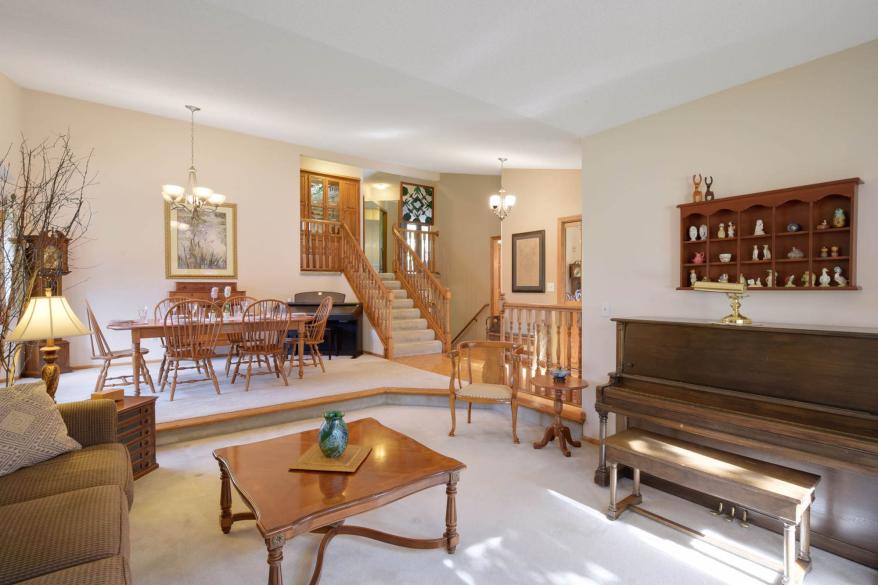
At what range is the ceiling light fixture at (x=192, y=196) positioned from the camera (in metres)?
5.32

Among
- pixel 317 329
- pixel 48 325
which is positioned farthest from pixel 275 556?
pixel 317 329

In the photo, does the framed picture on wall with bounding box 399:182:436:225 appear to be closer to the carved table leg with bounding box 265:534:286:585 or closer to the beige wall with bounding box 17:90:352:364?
the beige wall with bounding box 17:90:352:364

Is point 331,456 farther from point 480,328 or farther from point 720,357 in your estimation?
point 480,328

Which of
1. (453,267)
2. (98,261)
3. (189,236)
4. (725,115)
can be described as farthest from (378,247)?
(725,115)

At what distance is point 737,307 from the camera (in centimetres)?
269

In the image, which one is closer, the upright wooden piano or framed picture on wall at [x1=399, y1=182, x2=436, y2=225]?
the upright wooden piano

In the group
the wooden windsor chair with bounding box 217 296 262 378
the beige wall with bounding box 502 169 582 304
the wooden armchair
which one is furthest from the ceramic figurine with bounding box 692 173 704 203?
the wooden windsor chair with bounding box 217 296 262 378

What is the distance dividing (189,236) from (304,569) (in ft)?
19.3

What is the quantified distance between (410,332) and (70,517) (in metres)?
5.74

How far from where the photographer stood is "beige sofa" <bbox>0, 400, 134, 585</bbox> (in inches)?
54.6

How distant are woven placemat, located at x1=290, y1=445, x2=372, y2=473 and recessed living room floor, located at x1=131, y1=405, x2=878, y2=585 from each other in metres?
0.18

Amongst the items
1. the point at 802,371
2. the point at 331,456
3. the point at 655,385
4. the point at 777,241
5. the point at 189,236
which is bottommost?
the point at 331,456

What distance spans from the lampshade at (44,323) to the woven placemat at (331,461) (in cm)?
154

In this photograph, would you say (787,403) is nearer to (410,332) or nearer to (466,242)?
(410,332)
